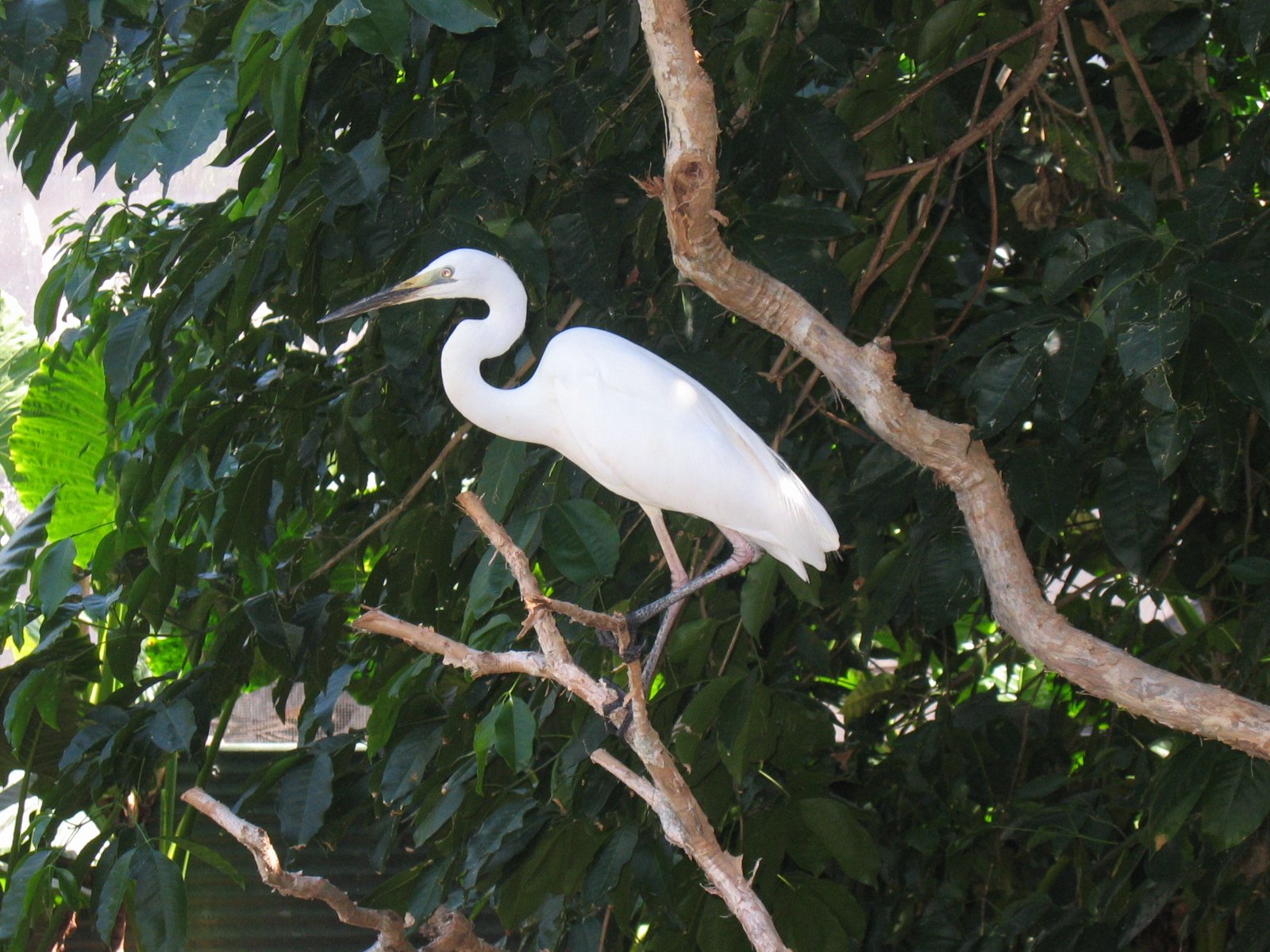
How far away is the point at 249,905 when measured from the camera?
391 centimetres

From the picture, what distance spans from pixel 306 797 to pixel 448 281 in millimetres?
872

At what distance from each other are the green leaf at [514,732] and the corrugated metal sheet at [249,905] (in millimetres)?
2366

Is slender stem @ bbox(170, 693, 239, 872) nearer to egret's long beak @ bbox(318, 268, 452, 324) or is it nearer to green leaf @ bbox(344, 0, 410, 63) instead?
egret's long beak @ bbox(318, 268, 452, 324)

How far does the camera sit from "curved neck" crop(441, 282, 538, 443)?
1.84m

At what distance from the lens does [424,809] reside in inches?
79.0

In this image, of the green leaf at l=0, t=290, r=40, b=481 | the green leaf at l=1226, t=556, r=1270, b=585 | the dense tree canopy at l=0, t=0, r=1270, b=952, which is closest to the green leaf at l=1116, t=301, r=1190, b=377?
the dense tree canopy at l=0, t=0, r=1270, b=952

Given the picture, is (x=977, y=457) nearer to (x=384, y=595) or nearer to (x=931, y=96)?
(x=931, y=96)

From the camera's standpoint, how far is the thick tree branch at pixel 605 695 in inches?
50.9

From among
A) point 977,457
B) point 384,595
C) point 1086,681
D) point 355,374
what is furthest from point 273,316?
point 1086,681

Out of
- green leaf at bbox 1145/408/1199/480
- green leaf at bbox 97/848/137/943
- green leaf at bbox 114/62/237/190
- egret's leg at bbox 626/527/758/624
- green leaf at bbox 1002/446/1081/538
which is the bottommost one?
green leaf at bbox 97/848/137/943

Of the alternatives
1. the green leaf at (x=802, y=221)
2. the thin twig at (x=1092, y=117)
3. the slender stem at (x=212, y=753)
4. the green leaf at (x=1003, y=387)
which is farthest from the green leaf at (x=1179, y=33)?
the slender stem at (x=212, y=753)

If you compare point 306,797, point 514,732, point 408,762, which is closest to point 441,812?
point 408,762

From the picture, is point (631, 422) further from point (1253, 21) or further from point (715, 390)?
point (1253, 21)

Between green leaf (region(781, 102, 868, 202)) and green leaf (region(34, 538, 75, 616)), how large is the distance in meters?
1.40
